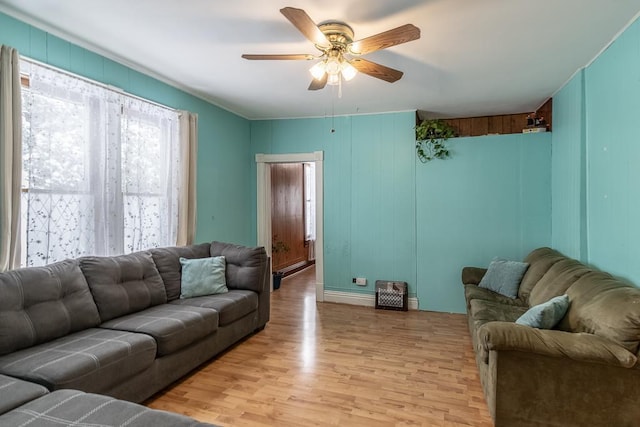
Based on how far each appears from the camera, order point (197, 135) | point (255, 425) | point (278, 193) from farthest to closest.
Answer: point (278, 193) < point (197, 135) < point (255, 425)

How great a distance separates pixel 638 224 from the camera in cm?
232

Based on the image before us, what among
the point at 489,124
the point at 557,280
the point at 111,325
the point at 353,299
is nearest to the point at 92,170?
the point at 111,325

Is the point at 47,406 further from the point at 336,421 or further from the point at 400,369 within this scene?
the point at 400,369

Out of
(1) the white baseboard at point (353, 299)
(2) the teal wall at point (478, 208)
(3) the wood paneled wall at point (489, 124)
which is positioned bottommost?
(1) the white baseboard at point (353, 299)

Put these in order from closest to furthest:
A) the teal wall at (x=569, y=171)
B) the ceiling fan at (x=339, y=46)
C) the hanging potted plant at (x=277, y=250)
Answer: the ceiling fan at (x=339, y=46) → the teal wall at (x=569, y=171) → the hanging potted plant at (x=277, y=250)

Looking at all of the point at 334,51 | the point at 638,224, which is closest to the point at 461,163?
the point at 638,224

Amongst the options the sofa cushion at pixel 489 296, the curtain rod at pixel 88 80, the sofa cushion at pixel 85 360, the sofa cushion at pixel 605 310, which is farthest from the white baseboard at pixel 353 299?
the curtain rod at pixel 88 80

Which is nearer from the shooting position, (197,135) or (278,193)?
(197,135)

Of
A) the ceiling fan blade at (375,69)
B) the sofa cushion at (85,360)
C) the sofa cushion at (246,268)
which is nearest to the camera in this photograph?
the sofa cushion at (85,360)

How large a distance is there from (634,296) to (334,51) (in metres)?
2.34

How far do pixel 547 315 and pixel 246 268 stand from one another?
264cm

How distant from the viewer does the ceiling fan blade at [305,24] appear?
1.85 m

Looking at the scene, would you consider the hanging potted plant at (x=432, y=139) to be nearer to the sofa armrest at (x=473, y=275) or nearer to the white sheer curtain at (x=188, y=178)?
the sofa armrest at (x=473, y=275)

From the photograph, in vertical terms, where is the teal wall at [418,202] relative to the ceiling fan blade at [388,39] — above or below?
below
